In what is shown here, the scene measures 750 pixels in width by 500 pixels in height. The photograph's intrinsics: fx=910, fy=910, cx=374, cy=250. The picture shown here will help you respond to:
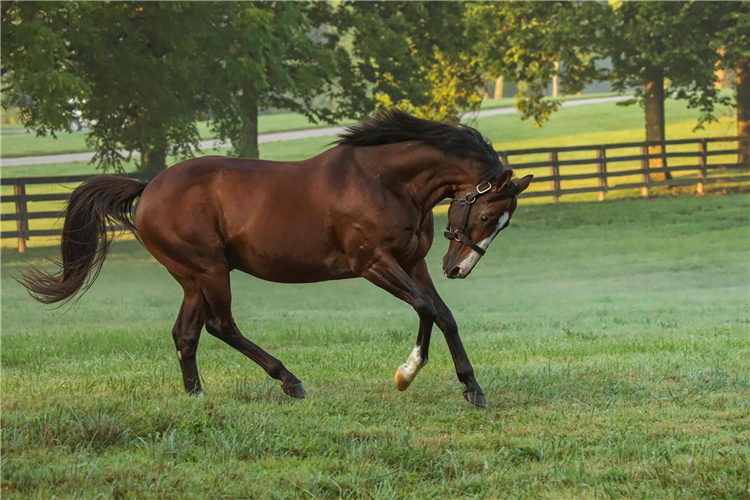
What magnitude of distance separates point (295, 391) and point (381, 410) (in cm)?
84

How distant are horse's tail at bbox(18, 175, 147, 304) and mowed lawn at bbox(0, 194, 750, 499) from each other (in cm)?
78

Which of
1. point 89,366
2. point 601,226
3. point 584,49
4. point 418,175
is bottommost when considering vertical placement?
point 601,226

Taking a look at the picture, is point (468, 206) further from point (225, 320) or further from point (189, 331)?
point (189, 331)

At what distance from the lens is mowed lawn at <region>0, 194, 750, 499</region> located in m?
4.50

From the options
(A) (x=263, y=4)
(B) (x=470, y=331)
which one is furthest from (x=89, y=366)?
(A) (x=263, y=4)

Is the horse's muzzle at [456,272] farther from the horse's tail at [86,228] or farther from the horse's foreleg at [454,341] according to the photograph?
the horse's tail at [86,228]

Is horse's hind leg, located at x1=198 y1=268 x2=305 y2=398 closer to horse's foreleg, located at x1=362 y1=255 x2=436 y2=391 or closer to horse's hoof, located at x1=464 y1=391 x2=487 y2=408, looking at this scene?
horse's foreleg, located at x1=362 y1=255 x2=436 y2=391

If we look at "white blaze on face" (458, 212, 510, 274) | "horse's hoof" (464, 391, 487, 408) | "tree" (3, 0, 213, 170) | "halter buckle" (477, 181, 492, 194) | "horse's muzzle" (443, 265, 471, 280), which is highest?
"tree" (3, 0, 213, 170)

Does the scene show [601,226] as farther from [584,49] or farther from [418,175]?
[418,175]

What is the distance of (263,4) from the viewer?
25719 millimetres

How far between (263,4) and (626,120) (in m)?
36.5

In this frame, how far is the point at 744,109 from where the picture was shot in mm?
32406

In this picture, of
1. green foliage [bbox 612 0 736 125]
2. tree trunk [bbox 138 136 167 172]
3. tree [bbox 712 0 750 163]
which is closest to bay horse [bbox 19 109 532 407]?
tree trunk [bbox 138 136 167 172]

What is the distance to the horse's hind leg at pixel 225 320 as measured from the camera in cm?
680
